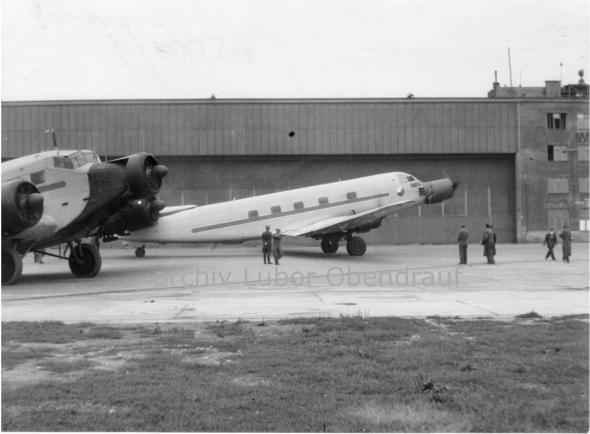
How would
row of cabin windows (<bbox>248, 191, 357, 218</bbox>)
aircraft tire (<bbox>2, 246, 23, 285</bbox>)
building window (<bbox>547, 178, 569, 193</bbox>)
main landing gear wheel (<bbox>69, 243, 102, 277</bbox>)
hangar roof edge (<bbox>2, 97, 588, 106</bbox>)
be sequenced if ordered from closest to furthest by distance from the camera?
1. aircraft tire (<bbox>2, 246, 23, 285</bbox>)
2. main landing gear wheel (<bbox>69, 243, 102, 277</bbox>)
3. row of cabin windows (<bbox>248, 191, 357, 218</bbox>)
4. hangar roof edge (<bbox>2, 97, 588, 106</bbox>)
5. building window (<bbox>547, 178, 569, 193</bbox>)

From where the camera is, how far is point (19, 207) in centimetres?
1720

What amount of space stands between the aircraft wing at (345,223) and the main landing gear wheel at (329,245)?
1.39 meters

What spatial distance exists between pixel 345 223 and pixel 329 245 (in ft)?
9.27

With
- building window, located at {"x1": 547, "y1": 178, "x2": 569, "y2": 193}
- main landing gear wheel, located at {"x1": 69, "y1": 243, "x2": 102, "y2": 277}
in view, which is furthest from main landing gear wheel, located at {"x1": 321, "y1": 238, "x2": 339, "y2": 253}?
building window, located at {"x1": 547, "y1": 178, "x2": 569, "y2": 193}

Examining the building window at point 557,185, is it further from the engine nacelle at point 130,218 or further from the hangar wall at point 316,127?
the engine nacelle at point 130,218

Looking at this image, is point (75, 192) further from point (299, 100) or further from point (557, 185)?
point (557, 185)

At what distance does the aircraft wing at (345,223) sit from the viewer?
3005cm

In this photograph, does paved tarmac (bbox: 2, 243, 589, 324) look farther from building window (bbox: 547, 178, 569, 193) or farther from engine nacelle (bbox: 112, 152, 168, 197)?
building window (bbox: 547, 178, 569, 193)

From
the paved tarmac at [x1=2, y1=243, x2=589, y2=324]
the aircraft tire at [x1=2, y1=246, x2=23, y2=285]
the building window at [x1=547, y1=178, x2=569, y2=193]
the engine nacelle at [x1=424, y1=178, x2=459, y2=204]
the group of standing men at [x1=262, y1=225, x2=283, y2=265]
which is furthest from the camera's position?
the building window at [x1=547, y1=178, x2=569, y2=193]

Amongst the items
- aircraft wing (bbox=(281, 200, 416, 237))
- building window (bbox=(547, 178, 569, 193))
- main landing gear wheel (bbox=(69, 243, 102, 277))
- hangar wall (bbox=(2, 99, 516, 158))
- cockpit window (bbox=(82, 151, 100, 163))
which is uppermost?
hangar wall (bbox=(2, 99, 516, 158))

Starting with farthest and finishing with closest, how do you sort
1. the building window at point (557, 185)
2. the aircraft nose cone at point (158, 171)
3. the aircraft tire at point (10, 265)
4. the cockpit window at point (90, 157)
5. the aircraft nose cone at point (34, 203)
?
the building window at point (557, 185)
the cockpit window at point (90, 157)
the aircraft nose cone at point (158, 171)
the aircraft tire at point (10, 265)
the aircraft nose cone at point (34, 203)

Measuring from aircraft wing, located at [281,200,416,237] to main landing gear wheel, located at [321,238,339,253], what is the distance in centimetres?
139

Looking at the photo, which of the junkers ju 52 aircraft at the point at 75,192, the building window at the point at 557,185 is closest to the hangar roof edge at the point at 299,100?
the building window at the point at 557,185

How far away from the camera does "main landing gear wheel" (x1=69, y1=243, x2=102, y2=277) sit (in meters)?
22.2
